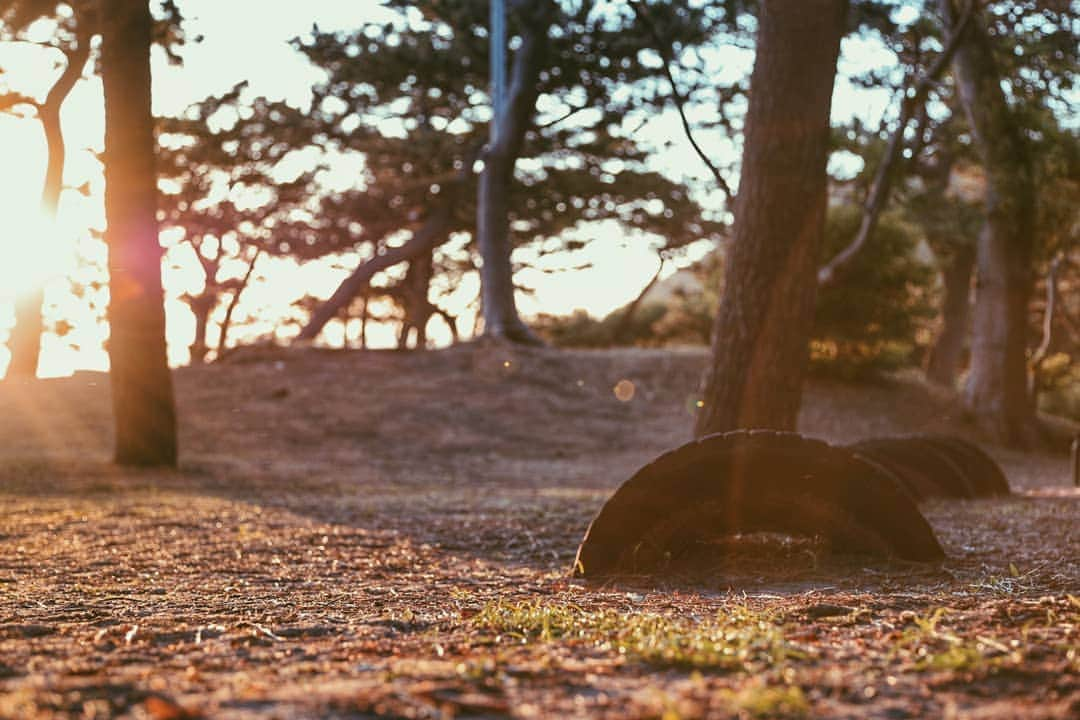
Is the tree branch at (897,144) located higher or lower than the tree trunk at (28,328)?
higher

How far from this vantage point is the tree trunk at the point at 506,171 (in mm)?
21219

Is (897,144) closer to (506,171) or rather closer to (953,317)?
(506,171)

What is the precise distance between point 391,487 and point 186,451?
4.41m

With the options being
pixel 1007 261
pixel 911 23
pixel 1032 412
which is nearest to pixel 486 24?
pixel 911 23

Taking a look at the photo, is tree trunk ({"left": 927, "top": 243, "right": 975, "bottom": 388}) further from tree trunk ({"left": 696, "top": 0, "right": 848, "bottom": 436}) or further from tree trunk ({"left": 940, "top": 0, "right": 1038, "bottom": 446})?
tree trunk ({"left": 696, "top": 0, "right": 848, "bottom": 436})

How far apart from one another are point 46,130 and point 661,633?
20750 mm

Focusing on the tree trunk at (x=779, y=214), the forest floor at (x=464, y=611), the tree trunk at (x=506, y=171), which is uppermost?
the tree trunk at (x=506, y=171)

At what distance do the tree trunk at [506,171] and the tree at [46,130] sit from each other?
7475 mm

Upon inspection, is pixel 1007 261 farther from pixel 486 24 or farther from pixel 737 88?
pixel 486 24

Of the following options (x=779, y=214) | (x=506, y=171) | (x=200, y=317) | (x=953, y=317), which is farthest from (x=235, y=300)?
(x=779, y=214)

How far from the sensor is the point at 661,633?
10.0 ft

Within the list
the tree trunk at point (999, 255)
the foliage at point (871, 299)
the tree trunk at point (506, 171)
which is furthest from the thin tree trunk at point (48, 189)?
the tree trunk at point (999, 255)

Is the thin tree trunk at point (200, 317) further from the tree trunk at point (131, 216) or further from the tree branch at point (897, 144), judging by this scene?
the tree branch at point (897, 144)

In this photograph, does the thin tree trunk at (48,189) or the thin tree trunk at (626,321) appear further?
the thin tree trunk at (626,321)
